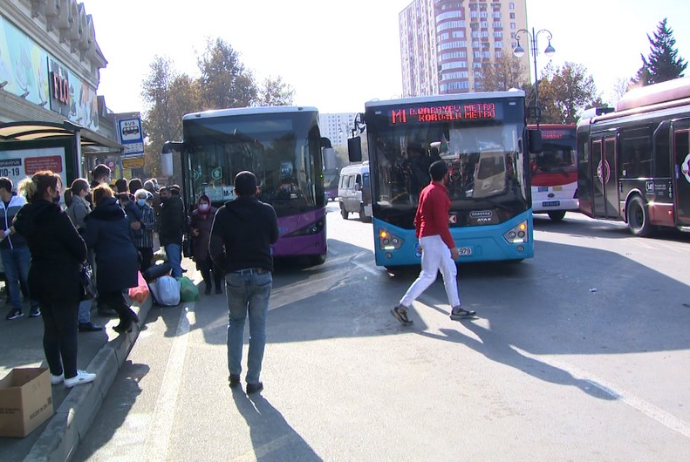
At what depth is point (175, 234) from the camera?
36.0 ft

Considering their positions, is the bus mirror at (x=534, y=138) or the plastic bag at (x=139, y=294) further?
the bus mirror at (x=534, y=138)

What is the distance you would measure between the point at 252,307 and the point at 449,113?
19.9 ft

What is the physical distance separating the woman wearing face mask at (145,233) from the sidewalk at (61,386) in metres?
1.33

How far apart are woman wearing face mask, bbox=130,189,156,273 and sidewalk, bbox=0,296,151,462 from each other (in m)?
1.33

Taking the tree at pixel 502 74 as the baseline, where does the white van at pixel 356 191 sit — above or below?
below

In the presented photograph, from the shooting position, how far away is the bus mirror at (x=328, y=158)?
12.5 meters

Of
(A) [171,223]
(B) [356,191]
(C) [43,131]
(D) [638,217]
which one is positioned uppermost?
(C) [43,131]

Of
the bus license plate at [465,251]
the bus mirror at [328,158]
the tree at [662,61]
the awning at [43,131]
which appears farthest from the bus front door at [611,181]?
the tree at [662,61]

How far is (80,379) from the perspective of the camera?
546 centimetres

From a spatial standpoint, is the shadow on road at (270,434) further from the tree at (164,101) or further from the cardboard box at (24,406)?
the tree at (164,101)

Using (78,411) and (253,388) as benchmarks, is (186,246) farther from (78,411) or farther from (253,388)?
(78,411)

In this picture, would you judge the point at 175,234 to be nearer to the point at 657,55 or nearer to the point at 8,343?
the point at 8,343

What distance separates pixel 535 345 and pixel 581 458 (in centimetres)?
271

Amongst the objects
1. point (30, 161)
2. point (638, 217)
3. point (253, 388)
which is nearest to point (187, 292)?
point (30, 161)
